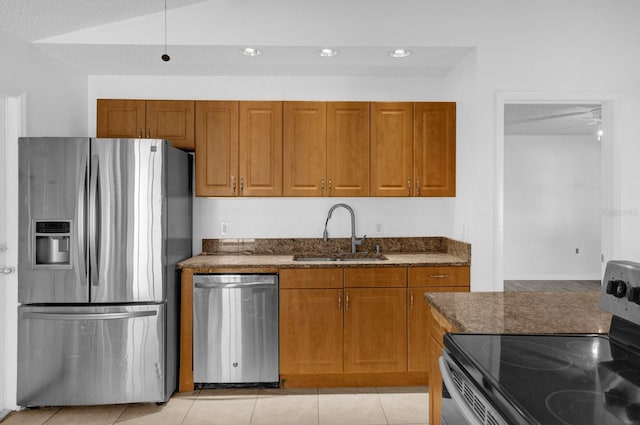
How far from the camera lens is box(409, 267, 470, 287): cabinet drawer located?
324 centimetres

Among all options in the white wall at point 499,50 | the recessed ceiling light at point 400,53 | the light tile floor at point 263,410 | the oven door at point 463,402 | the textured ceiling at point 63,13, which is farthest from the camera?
the recessed ceiling light at point 400,53

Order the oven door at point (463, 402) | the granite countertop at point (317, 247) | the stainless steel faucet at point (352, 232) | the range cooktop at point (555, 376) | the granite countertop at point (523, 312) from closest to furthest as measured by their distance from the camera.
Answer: the range cooktop at point (555, 376), the oven door at point (463, 402), the granite countertop at point (523, 312), the granite countertop at point (317, 247), the stainless steel faucet at point (352, 232)

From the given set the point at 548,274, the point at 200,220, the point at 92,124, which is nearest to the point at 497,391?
the point at 200,220

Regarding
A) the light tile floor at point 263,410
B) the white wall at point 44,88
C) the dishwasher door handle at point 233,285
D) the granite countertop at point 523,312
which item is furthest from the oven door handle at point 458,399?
the white wall at point 44,88

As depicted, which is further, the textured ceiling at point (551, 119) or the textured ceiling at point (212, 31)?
the textured ceiling at point (551, 119)

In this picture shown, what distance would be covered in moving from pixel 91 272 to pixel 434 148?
105 inches

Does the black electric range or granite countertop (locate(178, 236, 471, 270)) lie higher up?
granite countertop (locate(178, 236, 471, 270))

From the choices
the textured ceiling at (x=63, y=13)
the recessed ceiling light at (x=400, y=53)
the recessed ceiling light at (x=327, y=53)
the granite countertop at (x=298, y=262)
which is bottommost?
the granite countertop at (x=298, y=262)

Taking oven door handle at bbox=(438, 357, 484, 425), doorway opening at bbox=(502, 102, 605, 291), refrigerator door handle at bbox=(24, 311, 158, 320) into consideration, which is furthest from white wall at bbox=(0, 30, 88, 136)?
doorway opening at bbox=(502, 102, 605, 291)

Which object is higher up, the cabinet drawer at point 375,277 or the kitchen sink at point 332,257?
the kitchen sink at point 332,257

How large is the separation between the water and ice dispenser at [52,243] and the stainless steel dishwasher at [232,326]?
0.86 metres

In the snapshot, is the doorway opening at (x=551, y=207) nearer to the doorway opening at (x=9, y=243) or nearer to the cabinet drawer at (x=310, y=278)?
the cabinet drawer at (x=310, y=278)

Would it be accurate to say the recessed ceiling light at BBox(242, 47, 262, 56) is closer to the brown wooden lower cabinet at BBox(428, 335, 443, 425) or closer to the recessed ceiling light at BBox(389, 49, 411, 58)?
the recessed ceiling light at BBox(389, 49, 411, 58)

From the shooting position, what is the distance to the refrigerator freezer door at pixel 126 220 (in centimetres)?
287
